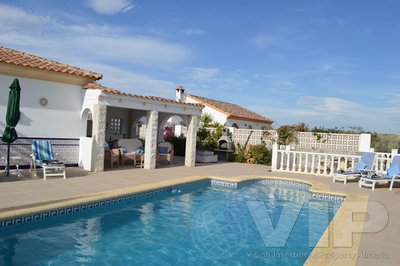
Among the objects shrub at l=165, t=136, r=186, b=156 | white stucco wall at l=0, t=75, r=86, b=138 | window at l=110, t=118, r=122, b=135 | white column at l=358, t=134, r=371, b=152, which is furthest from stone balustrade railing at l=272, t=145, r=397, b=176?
white stucco wall at l=0, t=75, r=86, b=138

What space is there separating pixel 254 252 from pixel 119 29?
14552mm

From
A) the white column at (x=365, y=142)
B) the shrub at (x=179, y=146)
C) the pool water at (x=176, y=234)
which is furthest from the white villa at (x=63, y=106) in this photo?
the white column at (x=365, y=142)

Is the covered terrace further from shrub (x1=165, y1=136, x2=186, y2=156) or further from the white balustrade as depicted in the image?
shrub (x1=165, y1=136, x2=186, y2=156)

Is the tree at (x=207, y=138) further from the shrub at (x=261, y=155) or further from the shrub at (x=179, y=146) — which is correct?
Result: the shrub at (x=261, y=155)

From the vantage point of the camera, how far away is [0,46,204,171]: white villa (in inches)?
476

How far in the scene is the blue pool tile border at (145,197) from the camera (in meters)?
6.81

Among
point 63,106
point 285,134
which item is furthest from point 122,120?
point 285,134

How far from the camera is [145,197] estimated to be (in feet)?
32.6

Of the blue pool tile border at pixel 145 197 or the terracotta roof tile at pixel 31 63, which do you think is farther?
the terracotta roof tile at pixel 31 63

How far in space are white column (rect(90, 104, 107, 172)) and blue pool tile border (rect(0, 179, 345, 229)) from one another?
3570mm

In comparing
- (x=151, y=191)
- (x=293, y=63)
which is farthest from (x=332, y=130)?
(x=151, y=191)

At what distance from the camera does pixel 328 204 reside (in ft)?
34.9

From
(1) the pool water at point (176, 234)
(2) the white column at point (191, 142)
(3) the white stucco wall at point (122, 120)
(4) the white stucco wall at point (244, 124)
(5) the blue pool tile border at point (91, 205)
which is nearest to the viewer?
(1) the pool water at point (176, 234)

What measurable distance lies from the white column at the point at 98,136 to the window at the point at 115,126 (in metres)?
7.17
